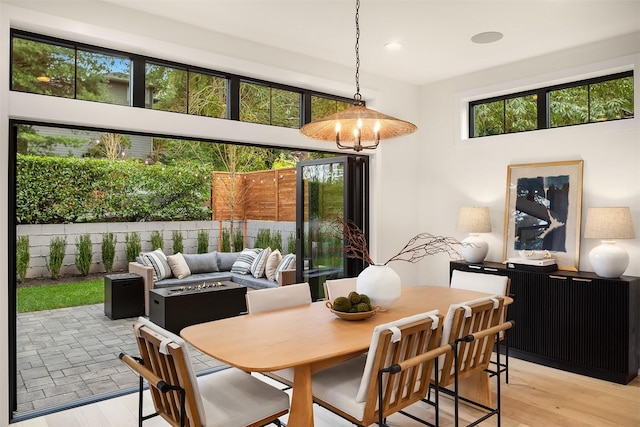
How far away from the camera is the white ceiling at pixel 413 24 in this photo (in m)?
3.27

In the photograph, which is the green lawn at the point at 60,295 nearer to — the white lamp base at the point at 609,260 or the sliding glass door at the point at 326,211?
the sliding glass door at the point at 326,211

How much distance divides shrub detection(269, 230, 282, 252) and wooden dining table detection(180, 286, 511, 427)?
521 cm

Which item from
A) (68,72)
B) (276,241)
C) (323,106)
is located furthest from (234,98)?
(276,241)

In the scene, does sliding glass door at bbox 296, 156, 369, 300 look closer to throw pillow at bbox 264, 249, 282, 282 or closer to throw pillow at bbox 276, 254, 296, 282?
throw pillow at bbox 276, 254, 296, 282

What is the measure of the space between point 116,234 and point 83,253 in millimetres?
620

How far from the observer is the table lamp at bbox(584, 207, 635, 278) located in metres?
3.62

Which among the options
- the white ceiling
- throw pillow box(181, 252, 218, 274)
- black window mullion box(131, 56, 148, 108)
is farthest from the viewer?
throw pillow box(181, 252, 218, 274)

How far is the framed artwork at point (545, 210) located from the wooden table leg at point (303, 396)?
3.04 metres

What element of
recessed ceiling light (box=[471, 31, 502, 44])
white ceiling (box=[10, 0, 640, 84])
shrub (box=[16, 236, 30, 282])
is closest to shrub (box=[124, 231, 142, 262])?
shrub (box=[16, 236, 30, 282])

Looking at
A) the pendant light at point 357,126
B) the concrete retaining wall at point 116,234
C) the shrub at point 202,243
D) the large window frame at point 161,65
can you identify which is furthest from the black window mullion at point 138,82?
the shrub at point 202,243

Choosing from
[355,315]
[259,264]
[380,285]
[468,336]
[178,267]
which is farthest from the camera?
[259,264]

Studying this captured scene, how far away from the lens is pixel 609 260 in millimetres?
3670

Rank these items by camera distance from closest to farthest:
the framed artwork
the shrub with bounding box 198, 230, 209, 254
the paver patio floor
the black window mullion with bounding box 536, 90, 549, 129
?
the paver patio floor, the framed artwork, the black window mullion with bounding box 536, 90, 549, 129, the shrub with bounding box 198, 230, 209, 254

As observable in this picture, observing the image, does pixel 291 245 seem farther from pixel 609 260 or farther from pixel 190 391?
pixel 190 391
